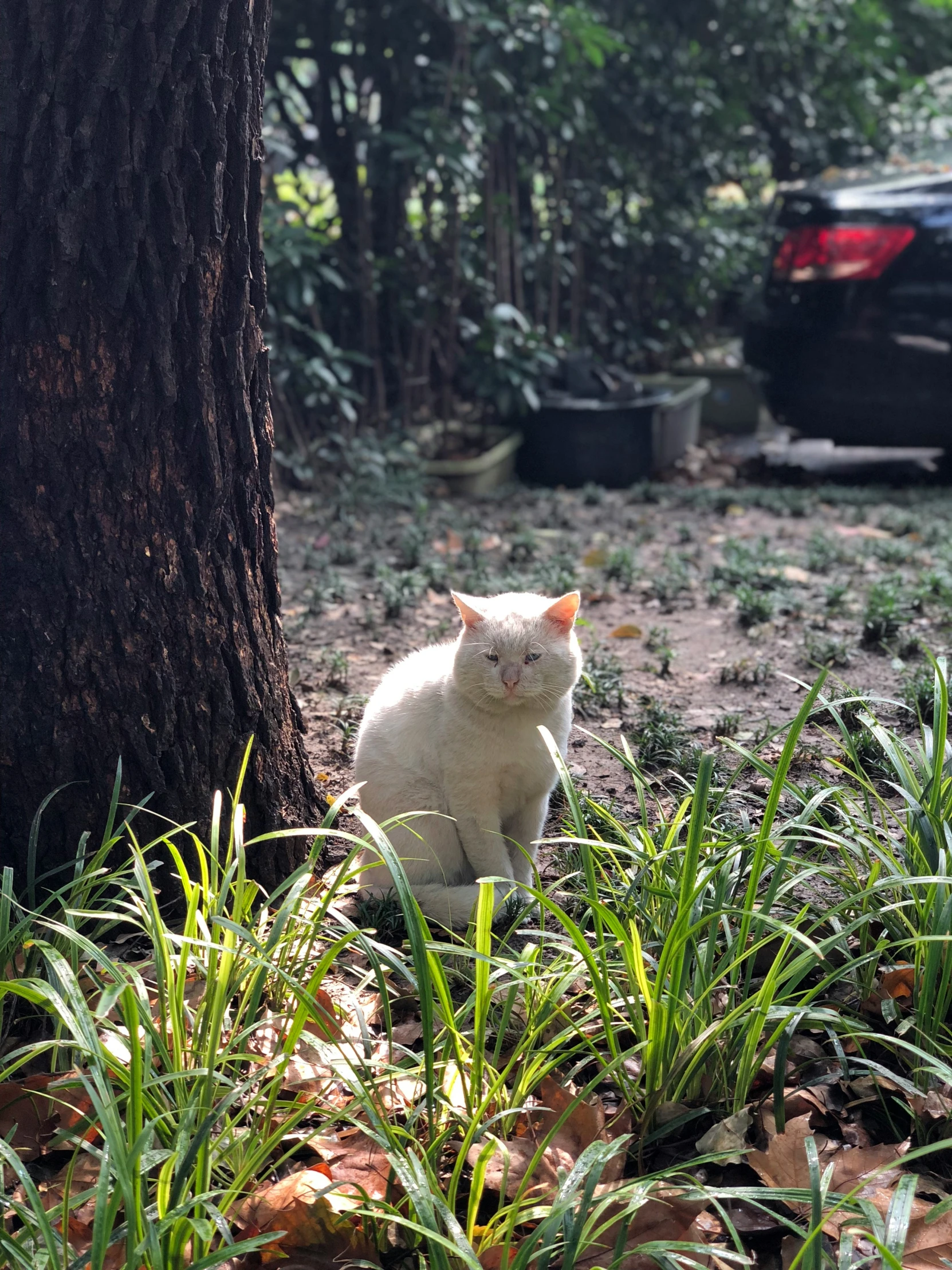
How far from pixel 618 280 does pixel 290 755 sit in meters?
7.52

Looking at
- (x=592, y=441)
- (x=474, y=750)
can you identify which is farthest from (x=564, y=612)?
(x=592, y=441)

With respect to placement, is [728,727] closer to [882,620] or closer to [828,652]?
[828,652]

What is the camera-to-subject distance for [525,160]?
779 cm

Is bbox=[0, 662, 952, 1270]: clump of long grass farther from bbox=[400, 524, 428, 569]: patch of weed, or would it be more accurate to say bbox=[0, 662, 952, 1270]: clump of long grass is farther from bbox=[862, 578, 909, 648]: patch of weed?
bbox=[400, 524, 428, 569]: patch of weed

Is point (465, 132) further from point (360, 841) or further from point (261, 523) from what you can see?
point (360, 841)

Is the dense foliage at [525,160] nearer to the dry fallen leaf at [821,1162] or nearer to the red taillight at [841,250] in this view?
the red taillight at [841,250]

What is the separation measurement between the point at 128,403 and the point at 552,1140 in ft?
4.97

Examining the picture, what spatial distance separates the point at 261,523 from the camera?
241cm

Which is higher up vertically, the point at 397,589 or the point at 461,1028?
the point at 397,589

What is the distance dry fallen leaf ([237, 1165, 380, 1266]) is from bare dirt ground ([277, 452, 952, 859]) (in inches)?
48.0

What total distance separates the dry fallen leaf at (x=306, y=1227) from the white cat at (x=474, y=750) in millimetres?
801

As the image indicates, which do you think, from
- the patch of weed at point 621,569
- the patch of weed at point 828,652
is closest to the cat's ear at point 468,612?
the patch of weed at point 828,652

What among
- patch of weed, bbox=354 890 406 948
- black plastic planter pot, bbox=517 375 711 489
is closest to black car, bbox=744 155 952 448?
black plastic planter pot, bbox=517 375 711 489

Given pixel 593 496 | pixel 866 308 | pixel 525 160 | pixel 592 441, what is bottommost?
pixel 593 496
